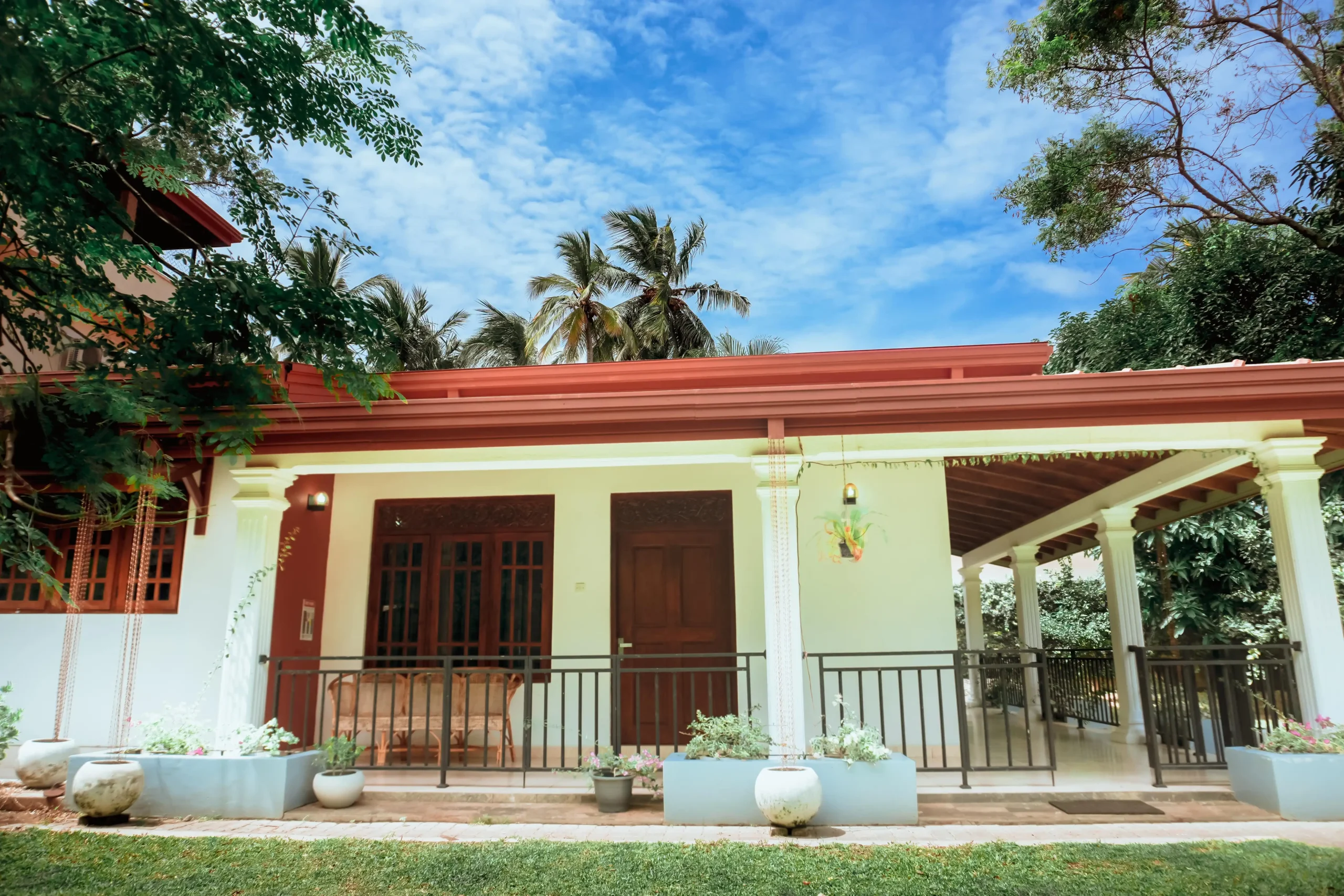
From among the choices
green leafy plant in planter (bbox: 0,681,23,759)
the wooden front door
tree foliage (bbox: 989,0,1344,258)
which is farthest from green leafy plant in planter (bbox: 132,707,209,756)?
tree foliage (bbox: 989,0,1344,258)

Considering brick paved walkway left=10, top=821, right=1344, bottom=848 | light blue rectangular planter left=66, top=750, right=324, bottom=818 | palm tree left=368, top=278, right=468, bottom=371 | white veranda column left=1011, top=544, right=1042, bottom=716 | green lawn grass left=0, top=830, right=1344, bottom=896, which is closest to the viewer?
green lawn grass left=0, top=830, right=1344, bottom=896

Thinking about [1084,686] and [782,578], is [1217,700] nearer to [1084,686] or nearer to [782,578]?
[782,578]

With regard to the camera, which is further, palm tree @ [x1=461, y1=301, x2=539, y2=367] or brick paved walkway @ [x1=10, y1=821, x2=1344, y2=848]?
palm tree @ [x1=461, y1=301, x2=539, y2=367]

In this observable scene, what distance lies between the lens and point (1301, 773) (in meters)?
5.46

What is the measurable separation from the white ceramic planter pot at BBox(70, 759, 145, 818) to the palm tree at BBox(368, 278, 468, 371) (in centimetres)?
2040

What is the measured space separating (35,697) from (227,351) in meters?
3.86

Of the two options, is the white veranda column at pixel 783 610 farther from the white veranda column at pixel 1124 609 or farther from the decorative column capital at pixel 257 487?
the white veranda column at pixel 1124 609

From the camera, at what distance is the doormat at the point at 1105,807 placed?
567cm

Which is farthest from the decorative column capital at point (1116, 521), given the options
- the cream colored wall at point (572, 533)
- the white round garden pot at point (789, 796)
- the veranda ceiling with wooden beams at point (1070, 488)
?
the white round garden pot at point (789, 796)

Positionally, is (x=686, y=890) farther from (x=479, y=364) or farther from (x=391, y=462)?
(x=479, y=364)

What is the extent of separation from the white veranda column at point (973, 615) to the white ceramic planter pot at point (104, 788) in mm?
10075

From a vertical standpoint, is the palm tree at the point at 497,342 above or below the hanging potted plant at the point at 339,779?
above

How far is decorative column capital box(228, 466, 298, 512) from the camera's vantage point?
6.62 m

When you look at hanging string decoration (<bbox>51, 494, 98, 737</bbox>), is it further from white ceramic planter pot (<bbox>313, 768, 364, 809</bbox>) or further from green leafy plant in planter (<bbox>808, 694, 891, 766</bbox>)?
green leafy plant in planter (<bbox>808, 694, 891, 766</bbox>)
